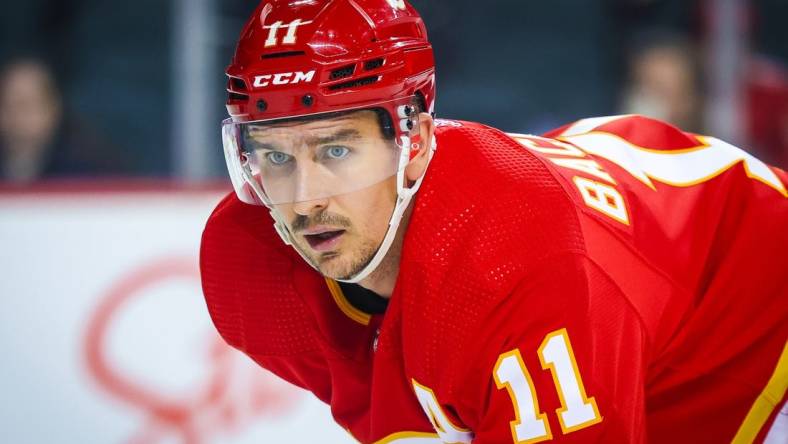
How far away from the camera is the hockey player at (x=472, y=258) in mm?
1540

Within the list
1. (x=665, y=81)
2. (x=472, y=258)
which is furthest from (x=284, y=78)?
(x=665, y=81)

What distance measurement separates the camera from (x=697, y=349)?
6.04ft

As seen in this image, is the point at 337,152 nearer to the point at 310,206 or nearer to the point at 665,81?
the point at 310,206

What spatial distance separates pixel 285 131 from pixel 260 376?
1387mm

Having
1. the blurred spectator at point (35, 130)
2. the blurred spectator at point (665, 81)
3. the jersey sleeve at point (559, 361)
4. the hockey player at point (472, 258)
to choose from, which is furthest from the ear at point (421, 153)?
the blurred spectator at point (665, 81)

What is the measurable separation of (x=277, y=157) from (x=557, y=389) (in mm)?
549

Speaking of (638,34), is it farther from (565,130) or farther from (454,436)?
(454,436)

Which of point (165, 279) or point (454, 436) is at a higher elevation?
point (454, 436)

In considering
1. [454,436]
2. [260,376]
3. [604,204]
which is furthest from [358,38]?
[260,376]

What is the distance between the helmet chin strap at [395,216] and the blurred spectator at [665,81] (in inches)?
108

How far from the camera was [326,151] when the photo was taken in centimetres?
168

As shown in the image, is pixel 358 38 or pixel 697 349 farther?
pixel 697 349

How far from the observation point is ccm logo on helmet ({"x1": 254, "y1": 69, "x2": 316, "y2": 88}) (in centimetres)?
163

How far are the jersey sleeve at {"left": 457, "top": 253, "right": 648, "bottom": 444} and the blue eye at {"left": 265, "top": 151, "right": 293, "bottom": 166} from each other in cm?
41
